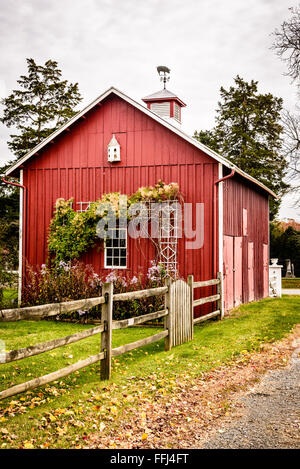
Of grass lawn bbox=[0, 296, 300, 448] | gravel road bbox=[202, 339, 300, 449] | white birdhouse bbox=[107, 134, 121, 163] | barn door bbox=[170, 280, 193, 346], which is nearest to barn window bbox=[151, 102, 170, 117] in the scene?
white birdhouse bbox=[107, 134, 121, 163]

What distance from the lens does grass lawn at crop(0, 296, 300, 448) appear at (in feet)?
17.1

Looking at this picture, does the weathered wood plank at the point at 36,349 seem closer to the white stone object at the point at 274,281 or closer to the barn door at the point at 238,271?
the barn door at the point at 238,271

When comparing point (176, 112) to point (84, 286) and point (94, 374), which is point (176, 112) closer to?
point (84, 286)

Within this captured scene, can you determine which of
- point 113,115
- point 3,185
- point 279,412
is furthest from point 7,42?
point 3,185

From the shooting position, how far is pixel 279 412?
5742 millimetres

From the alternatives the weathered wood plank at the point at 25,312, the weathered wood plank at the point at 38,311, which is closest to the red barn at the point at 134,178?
the weathered wood plank at the point at 38,311

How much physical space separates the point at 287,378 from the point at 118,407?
9.64 feet

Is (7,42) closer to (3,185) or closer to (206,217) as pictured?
(206,217)

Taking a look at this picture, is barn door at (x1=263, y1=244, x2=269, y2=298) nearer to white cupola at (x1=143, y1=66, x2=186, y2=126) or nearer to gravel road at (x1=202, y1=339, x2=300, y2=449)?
white cupola at (x1=143, y1=66, x2=186, y2=126)

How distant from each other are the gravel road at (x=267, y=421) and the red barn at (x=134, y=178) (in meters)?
6.82

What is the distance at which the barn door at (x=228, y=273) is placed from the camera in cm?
1433

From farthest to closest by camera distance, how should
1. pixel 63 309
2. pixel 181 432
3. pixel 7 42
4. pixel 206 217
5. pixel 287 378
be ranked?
pixel 206 217 → pixel 7 42 → pixel 287 378 → pixel 63 309 → pixel 181 432

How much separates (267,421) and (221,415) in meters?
0.55

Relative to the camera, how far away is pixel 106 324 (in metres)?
7.00
